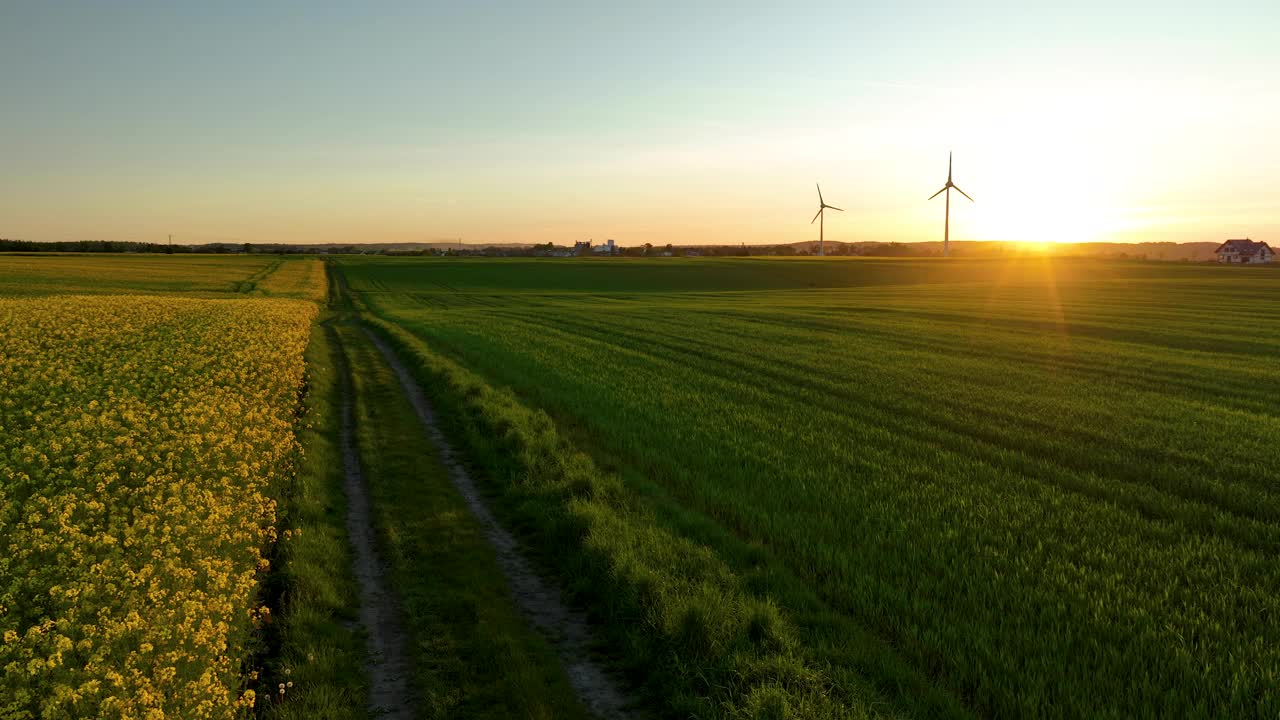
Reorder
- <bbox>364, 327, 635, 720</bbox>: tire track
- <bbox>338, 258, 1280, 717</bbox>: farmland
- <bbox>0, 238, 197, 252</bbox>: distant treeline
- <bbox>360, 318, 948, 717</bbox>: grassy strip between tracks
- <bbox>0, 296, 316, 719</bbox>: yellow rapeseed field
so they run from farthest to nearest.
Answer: <bbox>0, 238, 197, 252</bbox>: distant treeline, <bbox>364, 327, 635, 720</bbox>: tire track, <bbox>338, 258, 1280, 717</bbox>: farmland, <bbox>360, 318, 948, 717</bbox>: grassy strip between tracks, <bbox>0, 296, 316, 719</bbox>: yellow rapeseed field

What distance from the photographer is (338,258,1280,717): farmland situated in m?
6.26

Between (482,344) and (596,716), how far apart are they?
84.1 feet

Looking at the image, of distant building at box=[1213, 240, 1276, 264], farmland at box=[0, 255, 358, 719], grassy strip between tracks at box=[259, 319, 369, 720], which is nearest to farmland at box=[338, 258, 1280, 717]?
grassy strip between tracks at box=[259, 319, 369, 720]

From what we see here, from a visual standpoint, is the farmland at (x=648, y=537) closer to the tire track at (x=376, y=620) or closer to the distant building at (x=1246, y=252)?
the tire track at (x=376, y=620)

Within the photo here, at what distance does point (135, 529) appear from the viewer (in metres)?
7.59

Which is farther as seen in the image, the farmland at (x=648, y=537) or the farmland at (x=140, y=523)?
the farmland at (x=648, y=537)

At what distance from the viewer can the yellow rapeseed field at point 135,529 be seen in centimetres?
536

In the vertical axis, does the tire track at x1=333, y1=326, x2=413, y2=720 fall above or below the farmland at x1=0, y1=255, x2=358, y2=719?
below

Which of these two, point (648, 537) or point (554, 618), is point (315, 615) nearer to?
point (554, 618)

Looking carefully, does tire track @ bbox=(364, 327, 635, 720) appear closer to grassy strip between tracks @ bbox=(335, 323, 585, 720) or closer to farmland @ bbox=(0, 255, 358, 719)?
grassy strip between tracks @ bbox=(335, 323, 585, 720)

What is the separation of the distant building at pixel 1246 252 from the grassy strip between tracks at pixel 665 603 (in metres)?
194

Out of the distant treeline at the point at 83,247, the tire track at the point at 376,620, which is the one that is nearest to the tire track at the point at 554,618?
the tire track at the point at 376,620

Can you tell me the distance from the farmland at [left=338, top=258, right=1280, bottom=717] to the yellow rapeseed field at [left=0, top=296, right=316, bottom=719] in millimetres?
3741

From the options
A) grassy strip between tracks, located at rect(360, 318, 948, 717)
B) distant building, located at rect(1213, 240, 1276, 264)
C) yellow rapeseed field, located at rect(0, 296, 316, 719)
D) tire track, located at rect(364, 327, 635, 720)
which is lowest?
tire track, located at rect(364, 327, 635, 720)
